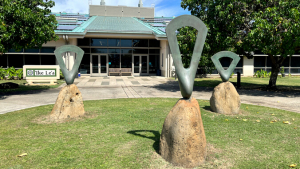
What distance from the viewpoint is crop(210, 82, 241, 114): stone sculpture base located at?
745 cm

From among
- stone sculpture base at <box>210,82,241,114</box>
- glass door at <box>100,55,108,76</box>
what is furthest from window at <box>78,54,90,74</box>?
stone sculpture base at <box>210,82,241,114</box>

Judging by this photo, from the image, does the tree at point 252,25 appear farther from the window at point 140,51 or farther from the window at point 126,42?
the window at point 126,42

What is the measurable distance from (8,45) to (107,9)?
72.6ft

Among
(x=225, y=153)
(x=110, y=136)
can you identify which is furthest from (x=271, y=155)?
(x=110, y=136)

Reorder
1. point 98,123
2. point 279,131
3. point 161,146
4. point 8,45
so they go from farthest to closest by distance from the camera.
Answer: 1. point 8,45
2. point 98,123
3. point 279,131
4. point 161,146

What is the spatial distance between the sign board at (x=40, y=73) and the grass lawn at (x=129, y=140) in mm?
9426

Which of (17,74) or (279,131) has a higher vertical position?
(17,74)

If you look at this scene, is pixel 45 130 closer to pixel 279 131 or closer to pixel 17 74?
pixel 279 131

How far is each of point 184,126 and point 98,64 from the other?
21538mm

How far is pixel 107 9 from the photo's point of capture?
30984 millimetres

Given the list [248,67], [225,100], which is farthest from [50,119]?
[248,67]

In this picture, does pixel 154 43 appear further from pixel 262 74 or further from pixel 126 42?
pixel 262 74

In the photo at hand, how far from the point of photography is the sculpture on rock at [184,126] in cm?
379

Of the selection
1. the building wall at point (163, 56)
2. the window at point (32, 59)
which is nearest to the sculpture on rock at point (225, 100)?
the building wall at point (163, 56)
